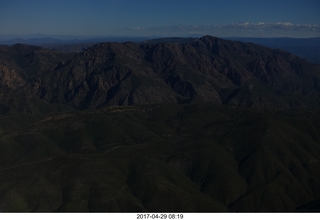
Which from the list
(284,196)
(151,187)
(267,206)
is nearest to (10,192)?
(151,187)

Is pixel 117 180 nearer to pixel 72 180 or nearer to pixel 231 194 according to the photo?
pixel 72 180

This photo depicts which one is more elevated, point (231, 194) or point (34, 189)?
point (34, 189)

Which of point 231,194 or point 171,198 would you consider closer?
point 171,198

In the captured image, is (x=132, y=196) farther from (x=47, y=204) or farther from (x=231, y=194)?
(x=231, y=194)
